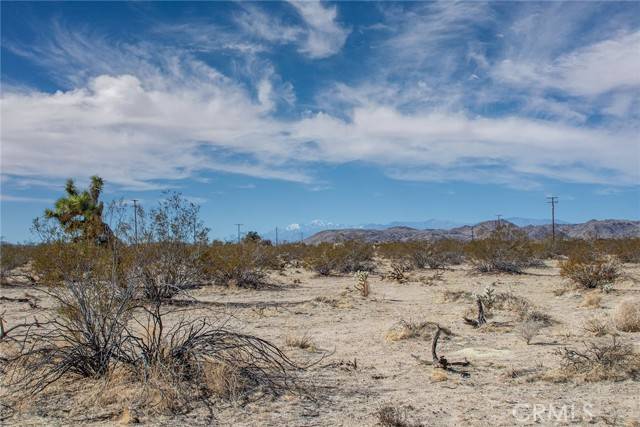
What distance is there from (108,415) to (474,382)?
14.3ft

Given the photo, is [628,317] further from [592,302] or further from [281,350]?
[281,350]

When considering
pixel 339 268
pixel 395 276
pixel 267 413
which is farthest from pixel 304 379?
pixel 339 268

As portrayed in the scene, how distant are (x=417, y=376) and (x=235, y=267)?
46.3ft

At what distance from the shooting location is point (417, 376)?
23.9ft

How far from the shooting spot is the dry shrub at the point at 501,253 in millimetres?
25797

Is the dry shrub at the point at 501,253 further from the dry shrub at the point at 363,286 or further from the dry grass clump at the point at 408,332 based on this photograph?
the dry grass clump at the point at 408,332

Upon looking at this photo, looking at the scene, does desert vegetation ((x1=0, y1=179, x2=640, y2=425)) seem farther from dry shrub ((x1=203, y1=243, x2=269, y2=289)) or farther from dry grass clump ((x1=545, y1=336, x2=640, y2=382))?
dry shrub ((x1=203, y1=243, x2=269, y2=289))

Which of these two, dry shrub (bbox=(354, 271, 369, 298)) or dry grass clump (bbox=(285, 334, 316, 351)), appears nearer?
dry grass clump (bbox=(285, 334, 316, 351))

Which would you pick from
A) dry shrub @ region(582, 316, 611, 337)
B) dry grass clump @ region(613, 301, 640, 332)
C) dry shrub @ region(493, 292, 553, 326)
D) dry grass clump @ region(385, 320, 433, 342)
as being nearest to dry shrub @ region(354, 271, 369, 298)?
dry shrub @ region(493, 292, 553, 326)

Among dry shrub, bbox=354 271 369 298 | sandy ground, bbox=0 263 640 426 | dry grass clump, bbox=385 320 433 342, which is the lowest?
sandy ground, bbox=0 263 640 426

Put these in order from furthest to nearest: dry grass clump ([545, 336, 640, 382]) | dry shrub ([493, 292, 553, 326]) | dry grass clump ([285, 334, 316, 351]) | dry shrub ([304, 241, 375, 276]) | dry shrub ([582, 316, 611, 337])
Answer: dry shrub ([304, 241, 375, 276])
dry shrub ([493, 292, 553, 326])
dry shrub ([582, 316, 611, 337])
dry grass clump ([285, 334, 316, 351])
dry grass clump ([545, 336, 640, 382])

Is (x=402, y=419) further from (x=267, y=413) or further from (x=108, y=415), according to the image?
(x=108, y=415)

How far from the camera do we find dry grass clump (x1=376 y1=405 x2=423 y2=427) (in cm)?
525

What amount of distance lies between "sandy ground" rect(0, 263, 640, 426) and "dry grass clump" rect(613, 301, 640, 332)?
36cm
